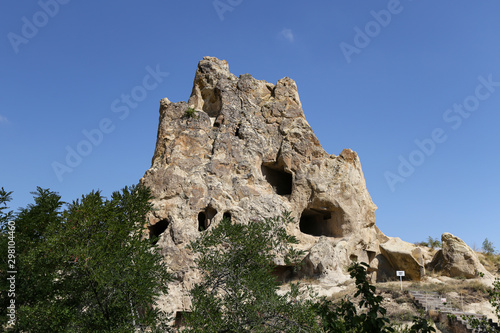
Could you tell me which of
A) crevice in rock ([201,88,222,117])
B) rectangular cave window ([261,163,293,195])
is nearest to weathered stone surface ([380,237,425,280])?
rectangular cave window ([261,163,293,195])

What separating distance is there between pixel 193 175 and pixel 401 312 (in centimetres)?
1207

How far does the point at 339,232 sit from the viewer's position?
2433cm

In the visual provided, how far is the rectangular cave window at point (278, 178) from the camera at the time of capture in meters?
25.7

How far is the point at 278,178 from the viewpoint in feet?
87.2

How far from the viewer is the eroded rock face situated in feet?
69.7

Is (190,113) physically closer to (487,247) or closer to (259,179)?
(259,179)

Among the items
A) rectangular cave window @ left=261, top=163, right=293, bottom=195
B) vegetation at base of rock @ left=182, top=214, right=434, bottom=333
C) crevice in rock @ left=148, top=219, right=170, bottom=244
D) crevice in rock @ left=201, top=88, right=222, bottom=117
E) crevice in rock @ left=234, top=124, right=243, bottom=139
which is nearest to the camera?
vegetation at base of rock @ left=182, top=214, right=434, bottom=333

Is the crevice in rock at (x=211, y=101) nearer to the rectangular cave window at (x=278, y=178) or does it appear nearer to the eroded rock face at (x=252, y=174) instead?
the eroded rock face at (x=252, y=174)

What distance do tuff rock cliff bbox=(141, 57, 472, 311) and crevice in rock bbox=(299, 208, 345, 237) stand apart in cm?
6

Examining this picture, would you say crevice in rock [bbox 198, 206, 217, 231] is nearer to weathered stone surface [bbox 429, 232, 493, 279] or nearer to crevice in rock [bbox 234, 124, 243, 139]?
crevice in rock [bbox 234, 124, 243, 139]

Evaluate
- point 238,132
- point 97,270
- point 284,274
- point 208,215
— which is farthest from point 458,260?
point 97,270

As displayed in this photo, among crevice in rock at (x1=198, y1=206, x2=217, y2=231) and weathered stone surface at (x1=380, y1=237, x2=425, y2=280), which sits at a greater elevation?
crevice in rock at (x1=198, y1=206, x2=217, y2=231)

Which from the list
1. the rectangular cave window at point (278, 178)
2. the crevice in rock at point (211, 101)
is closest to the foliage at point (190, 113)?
the crevice in rock at point (211, 101)

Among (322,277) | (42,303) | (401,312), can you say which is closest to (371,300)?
(42,303)
